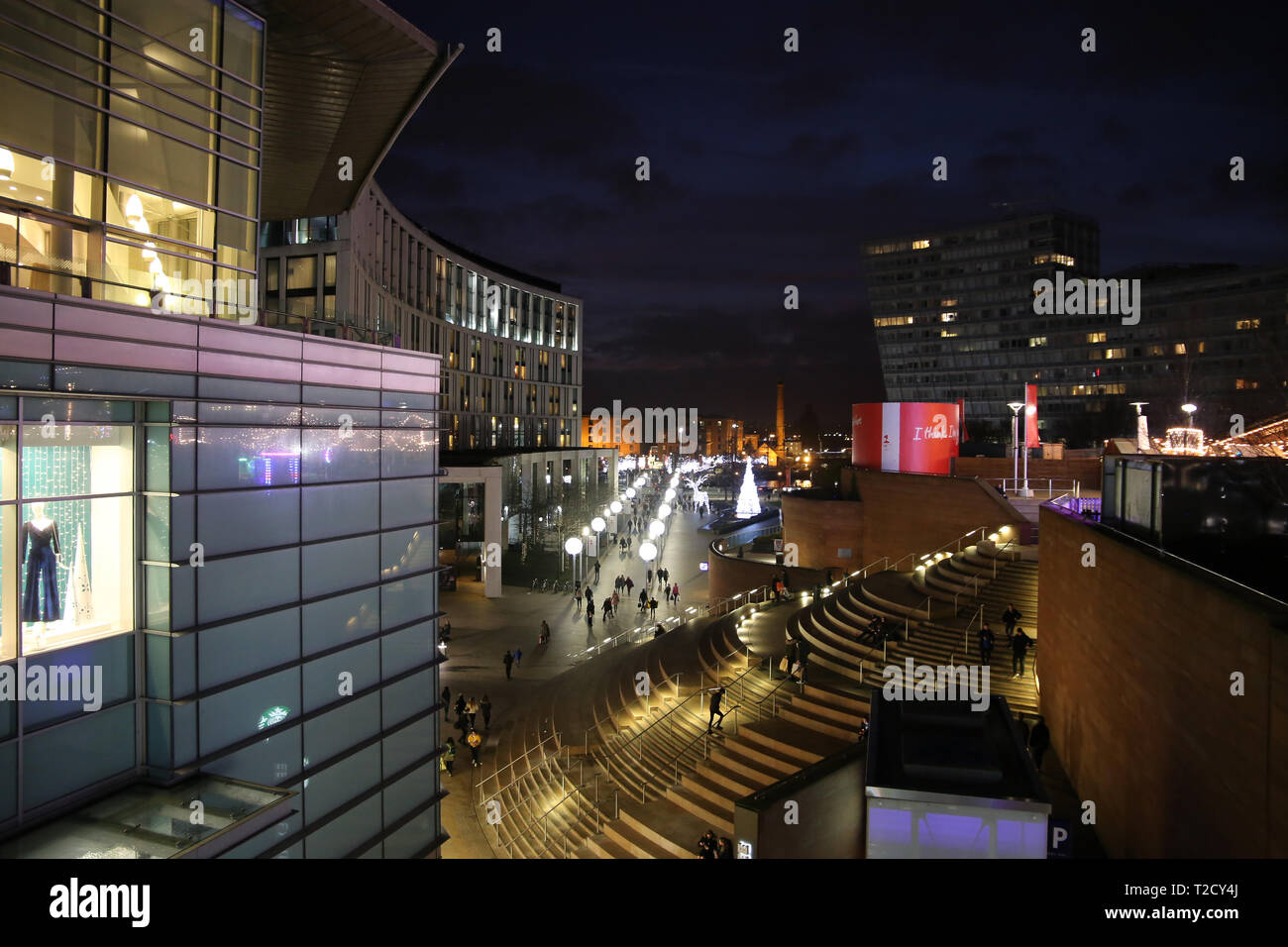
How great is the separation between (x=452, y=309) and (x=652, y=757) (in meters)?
41.9

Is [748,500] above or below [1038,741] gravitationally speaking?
above

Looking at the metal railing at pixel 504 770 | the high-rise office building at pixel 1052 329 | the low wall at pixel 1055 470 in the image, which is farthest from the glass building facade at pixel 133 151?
the high-rise office building at pixel 1052 329

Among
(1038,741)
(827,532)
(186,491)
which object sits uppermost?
(186,491)

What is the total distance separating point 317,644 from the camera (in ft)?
26.3

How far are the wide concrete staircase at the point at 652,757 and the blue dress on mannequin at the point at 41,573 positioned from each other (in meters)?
8.16

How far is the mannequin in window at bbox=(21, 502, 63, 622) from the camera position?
5.89 meters

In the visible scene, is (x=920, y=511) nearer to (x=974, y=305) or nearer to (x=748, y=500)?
(x=748, y=500)

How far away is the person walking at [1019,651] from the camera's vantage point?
1360 centimetres

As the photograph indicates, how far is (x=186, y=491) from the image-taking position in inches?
263

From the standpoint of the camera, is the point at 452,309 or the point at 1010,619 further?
the point at 452,309

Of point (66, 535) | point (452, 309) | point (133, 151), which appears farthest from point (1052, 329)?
point (66, 535)

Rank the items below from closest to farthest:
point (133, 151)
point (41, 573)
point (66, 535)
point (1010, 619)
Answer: point (41, 573) → point (66, 535) → point (133, 151) → point (1010, 619)

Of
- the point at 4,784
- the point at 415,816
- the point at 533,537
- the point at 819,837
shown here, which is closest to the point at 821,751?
the point at 819,837

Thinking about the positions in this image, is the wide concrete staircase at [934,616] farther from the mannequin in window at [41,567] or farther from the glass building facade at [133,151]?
the glass building facade at [133,151]
